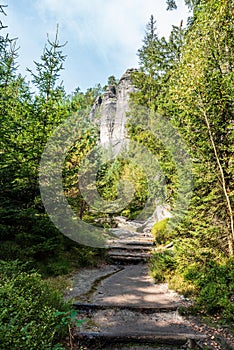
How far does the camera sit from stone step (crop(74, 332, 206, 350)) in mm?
4016

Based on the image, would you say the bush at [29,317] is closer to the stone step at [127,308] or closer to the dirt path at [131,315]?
the dirt path at [131,315]

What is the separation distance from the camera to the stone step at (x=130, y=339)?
402cm

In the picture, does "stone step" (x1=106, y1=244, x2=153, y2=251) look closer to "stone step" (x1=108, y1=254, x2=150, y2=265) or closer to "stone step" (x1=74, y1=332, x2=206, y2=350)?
"stone step" (x1=108, y1=254, x2=150, y2=265)

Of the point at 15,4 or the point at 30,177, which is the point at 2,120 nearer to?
the point at 30,177

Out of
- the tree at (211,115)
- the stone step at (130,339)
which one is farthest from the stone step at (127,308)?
the tree at (211,115)

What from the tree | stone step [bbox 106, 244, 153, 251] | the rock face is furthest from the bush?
the rock face

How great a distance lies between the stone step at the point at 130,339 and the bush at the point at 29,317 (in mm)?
580

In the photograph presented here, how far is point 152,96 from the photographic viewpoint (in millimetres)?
21375

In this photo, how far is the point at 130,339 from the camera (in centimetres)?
416

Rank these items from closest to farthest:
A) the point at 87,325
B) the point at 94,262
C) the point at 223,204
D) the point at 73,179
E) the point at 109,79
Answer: the point at 87,325
the point at 223,204
the point at 73,179
the point at 94,262
the point at 109,79

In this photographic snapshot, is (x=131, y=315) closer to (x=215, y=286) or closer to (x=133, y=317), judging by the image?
(x=133, y=317)

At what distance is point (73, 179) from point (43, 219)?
222 cm

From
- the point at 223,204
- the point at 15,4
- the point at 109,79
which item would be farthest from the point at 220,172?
the point at 109,79

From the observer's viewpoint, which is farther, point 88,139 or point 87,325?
point 88,139
